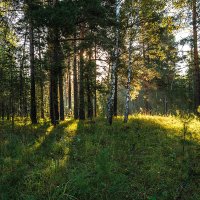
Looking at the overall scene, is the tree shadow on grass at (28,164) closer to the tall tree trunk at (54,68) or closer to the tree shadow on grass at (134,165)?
the tree shadow on grass at (134,165)

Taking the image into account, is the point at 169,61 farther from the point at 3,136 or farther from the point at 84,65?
the point at 3,136

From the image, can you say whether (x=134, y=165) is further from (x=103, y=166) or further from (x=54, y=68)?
(x=54, y=68)

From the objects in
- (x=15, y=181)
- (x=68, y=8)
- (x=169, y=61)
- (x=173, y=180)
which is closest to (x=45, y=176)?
(x=15, y=181)

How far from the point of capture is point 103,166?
329 centimetres

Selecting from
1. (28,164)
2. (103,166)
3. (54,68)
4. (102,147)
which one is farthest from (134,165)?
(54,68)

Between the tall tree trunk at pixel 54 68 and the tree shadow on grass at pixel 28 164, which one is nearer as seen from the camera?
the tree shadow on grass at pixel 28 164

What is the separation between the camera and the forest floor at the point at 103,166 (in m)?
4.59

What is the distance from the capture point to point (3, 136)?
9.36 m

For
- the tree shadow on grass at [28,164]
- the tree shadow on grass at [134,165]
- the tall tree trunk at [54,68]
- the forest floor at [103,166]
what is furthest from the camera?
the tall tree trunk at [54,68]

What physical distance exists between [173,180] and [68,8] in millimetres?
8644

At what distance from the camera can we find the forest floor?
15.1ft

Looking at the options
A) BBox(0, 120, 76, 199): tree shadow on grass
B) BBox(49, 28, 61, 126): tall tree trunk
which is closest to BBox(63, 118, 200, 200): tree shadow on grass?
BBox(0, 120, 76, 199): tree shadow on grass

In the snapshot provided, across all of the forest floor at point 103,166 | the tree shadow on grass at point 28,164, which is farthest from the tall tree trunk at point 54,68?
the tree shadow on grass at point 28,164

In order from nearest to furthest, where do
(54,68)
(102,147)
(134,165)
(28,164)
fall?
(28,164) → (134,165) → (102,147) → (54,68)
